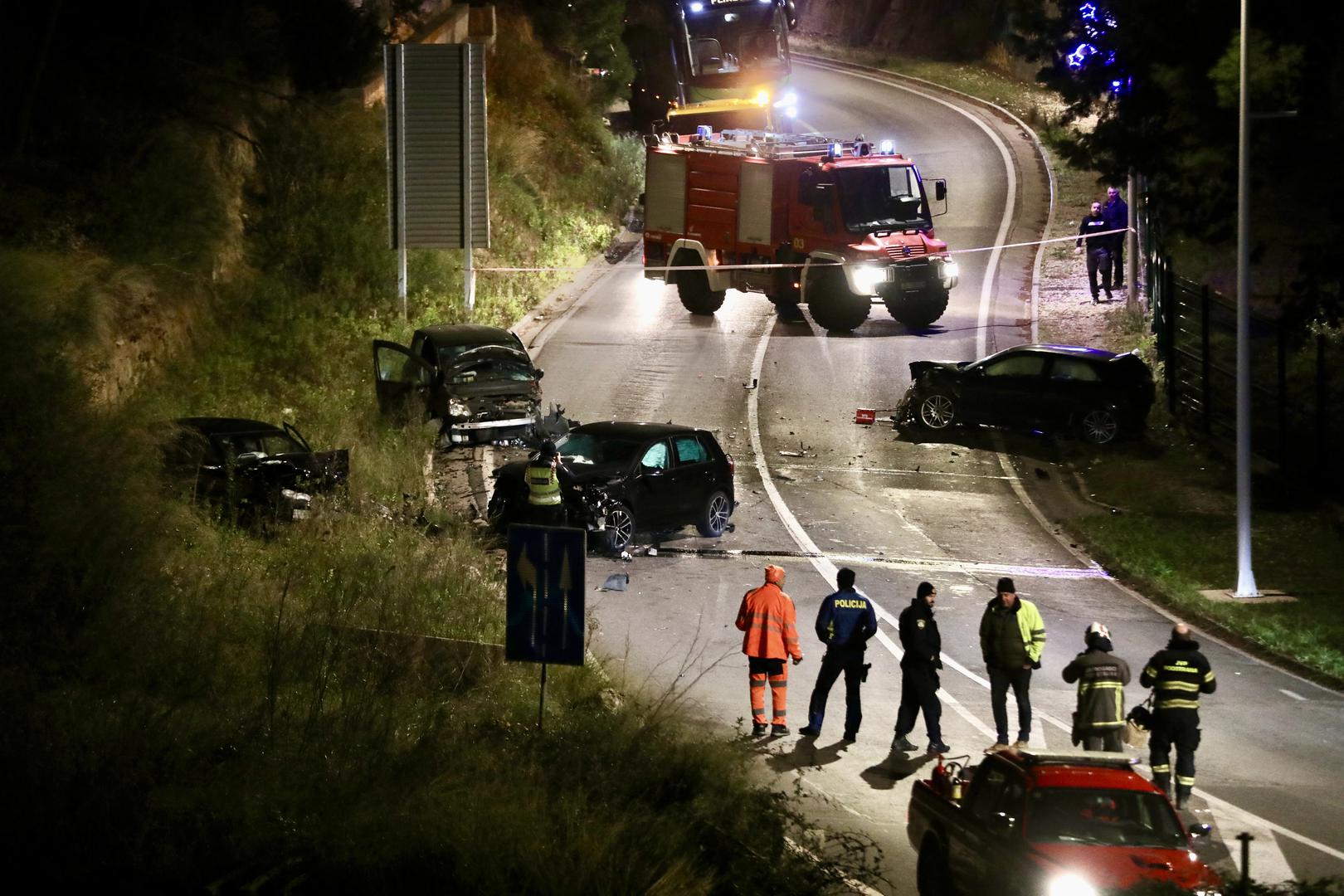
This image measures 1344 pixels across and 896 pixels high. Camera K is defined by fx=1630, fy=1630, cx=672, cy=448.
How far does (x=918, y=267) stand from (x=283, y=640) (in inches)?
748

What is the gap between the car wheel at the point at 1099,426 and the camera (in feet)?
84.7

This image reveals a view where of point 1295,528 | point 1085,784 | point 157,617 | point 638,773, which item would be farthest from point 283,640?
point 1295,528

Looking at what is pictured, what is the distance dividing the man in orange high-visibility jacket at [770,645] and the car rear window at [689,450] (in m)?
6.68

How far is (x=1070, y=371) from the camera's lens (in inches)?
1022

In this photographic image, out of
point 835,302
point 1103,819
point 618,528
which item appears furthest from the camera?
point 835,302

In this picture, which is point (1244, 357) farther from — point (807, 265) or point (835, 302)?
point (835, 302)

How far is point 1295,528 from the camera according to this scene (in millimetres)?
22750

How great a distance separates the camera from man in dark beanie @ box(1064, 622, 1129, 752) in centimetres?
1315

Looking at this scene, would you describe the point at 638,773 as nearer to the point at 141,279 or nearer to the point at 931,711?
the point at 931,711

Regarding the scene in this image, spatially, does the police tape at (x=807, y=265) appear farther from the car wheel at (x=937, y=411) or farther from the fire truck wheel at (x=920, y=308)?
the car wheel at (x=937, y=411)

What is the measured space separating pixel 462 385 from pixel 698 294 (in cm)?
1056

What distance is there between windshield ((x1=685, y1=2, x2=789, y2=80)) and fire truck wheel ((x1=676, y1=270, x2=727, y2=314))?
Result: 1535cm

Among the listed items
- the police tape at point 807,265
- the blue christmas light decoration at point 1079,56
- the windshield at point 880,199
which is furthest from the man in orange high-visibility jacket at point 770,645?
A: the blue christmas light decoration at point 1079,56

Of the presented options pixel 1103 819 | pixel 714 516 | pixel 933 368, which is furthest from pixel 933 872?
pixel 933 368
